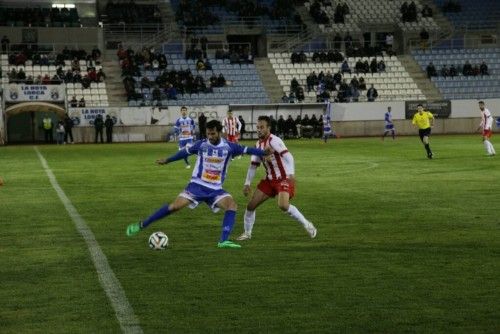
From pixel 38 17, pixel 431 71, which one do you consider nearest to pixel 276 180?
pixel 38 17

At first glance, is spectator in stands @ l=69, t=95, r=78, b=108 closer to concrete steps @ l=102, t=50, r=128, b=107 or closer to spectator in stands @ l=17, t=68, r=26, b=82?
concrete steps @ l=102, t=50, r=128, b=107

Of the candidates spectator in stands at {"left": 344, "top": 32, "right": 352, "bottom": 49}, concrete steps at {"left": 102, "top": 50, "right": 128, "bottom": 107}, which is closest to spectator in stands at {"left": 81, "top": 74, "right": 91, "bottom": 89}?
concrete steps at {"left": 102, "top": 50, "right": 128, "bottom": 107}

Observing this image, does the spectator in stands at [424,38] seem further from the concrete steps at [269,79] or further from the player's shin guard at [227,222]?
the player's shin guard at [227,222]

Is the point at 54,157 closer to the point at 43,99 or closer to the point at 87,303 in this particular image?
the point at 43,99

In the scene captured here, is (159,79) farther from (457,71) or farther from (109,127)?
(457,71)

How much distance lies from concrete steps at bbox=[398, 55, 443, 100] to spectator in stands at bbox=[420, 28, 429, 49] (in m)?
1.25

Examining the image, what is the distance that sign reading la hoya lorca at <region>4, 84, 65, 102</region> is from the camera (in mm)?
53156

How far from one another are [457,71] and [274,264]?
180 ft

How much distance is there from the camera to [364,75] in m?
62.9

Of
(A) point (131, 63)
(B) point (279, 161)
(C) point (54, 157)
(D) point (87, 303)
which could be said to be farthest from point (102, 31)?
(D) point (87, 303)

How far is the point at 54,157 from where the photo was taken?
39125 mm

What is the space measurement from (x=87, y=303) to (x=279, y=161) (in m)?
5.43

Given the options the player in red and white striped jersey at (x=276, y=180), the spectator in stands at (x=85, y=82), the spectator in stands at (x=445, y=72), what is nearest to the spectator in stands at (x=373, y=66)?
the spectator in stands at (x=445, y=72)

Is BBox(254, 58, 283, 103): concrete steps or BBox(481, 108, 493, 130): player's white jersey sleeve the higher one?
BBox(254, 58, 283, 103): concrete steps
